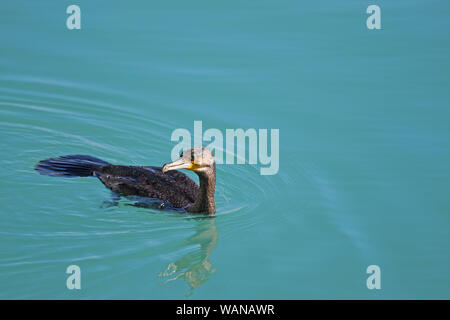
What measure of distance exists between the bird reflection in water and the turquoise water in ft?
0.07

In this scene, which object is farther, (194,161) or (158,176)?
(158,176)

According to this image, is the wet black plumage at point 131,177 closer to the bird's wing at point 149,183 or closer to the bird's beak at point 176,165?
the bird's wing at point 149,183

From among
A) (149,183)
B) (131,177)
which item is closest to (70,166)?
(131,177)

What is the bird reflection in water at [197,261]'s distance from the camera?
25.1 ft

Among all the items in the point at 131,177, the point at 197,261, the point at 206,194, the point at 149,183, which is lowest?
the point at 197,261

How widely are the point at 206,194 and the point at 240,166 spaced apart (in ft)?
4.37

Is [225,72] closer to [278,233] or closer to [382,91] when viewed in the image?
[382,91]

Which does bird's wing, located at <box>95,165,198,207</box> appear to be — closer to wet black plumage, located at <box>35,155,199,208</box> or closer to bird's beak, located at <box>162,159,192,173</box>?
wet black plumage, located at <box>35,155,199,208</box>

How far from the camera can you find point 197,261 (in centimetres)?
805

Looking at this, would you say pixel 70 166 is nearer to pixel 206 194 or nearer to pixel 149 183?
pixel 149 183

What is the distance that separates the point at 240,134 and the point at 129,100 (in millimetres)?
1841

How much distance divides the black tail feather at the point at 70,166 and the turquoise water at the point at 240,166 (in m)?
0.16
